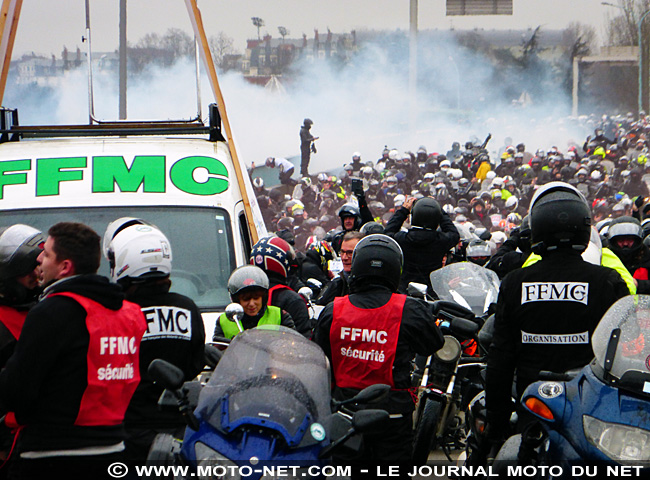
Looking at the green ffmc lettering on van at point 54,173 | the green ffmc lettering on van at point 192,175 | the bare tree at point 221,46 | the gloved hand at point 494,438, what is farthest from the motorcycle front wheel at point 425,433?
the bare tree at point 221,46

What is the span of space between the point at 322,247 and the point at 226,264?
15.0 ft

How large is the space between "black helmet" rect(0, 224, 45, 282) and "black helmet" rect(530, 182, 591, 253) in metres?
2.57

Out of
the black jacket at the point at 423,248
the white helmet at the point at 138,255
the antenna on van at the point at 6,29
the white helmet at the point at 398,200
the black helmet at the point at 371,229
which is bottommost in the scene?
the white helmet at the point at 398,200

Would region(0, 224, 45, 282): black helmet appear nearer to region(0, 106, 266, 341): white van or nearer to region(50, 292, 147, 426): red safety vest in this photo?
region(50, 292, 147, 426): red safety vest

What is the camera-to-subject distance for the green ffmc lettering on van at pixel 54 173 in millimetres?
7164

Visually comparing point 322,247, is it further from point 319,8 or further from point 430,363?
point 319,8

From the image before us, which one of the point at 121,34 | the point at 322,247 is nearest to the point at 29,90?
the point at 121,34

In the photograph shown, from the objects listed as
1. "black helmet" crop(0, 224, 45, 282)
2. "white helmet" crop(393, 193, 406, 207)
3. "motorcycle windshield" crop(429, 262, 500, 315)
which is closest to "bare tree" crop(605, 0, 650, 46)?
"white helmet" crop(393, 193, 406, 207)

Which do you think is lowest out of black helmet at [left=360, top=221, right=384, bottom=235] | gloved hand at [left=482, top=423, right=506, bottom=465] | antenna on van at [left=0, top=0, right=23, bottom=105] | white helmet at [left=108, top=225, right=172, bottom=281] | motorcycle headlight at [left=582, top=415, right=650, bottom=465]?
gloved hand at [left=482, top=423, right=506, bottom=465]

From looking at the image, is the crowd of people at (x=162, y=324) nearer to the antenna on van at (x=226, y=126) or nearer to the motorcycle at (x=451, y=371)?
the antenna on van at (x=226, y=126)

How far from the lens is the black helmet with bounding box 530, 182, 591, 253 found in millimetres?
4828

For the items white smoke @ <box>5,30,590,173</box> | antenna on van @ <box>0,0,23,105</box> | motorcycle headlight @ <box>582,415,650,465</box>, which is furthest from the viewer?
white smoke @ <box>5,30,590,173</box>

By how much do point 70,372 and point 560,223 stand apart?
8.02 ft

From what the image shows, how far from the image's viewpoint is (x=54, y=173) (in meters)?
7.29
